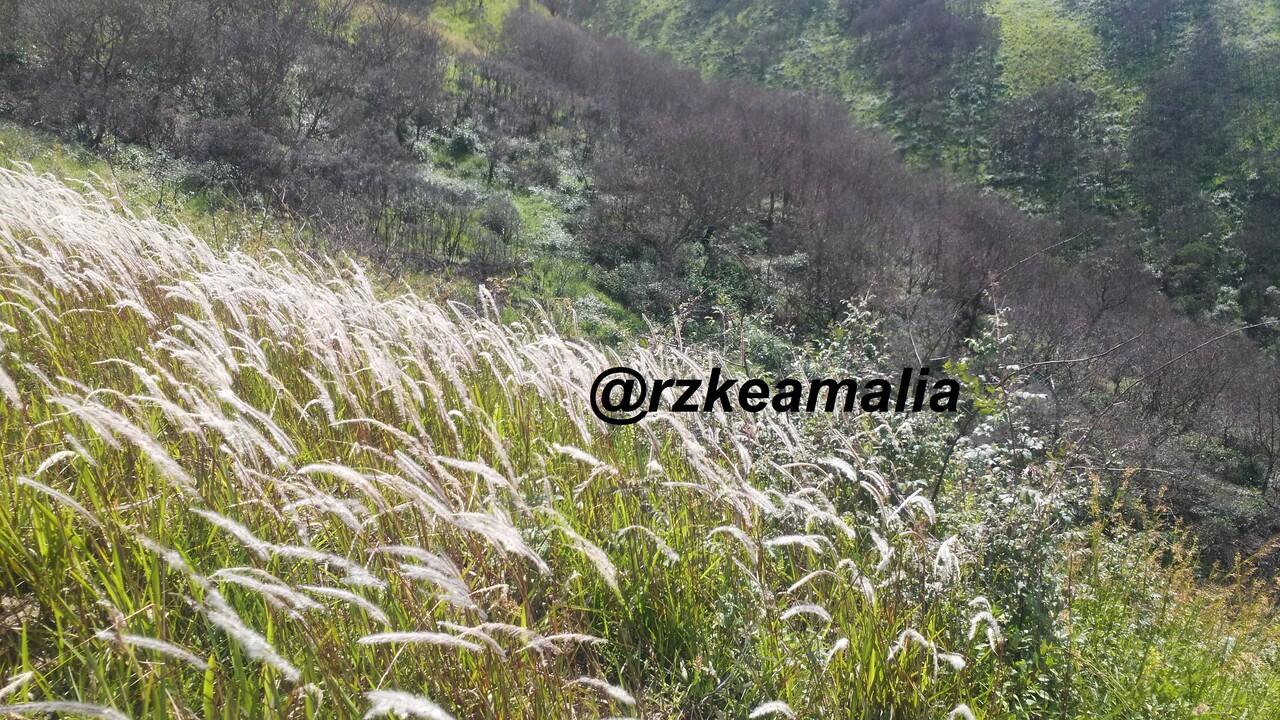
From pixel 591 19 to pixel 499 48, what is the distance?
79.8ft

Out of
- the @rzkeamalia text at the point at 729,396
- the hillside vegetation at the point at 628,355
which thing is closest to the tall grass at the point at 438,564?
the hillside vegetation at the point at 628,355

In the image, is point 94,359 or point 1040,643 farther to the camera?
point 94,359

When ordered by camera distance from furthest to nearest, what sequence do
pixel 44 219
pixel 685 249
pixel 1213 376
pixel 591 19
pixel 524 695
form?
pixel 591 19, pixel 685 249, pixel 1213 376, pixel 44 219, pixel 524 695

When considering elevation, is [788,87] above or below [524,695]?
above

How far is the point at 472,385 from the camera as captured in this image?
11.1 feet

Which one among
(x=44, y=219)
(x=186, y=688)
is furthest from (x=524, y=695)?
(x=44, y=219)

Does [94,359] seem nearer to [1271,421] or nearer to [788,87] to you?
[1271,421]

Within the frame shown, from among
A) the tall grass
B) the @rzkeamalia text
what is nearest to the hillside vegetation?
the tall grass

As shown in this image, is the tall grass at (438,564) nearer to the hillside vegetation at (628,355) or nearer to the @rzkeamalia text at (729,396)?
the hillside vegetation at (628,355)

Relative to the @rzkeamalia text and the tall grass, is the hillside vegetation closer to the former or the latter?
the tall grass

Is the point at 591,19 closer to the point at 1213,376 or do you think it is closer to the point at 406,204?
the point at 406,204

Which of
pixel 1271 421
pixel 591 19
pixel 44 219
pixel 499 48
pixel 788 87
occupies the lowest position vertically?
pixel 1271 421

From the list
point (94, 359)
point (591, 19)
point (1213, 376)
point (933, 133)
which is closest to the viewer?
point (94, 359)

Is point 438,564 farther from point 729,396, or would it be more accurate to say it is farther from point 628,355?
point 628,355
